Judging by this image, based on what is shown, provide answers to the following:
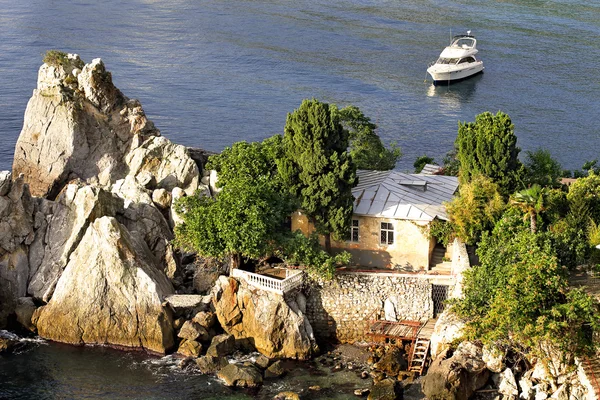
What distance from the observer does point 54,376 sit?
4972cm

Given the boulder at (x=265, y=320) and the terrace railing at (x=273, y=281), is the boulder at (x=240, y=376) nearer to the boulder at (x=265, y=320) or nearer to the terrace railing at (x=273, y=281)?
the boulder at (x=265, y=320)

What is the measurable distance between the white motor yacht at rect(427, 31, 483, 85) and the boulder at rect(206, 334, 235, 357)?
69305 millimetres

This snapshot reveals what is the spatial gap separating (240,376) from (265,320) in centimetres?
439

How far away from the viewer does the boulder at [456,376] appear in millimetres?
45594

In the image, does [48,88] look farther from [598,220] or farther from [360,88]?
[360,88]

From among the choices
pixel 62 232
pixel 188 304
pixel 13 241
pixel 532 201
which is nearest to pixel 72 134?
pixel 62 232

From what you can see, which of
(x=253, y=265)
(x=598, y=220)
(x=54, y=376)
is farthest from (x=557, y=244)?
(x=54, y=376)

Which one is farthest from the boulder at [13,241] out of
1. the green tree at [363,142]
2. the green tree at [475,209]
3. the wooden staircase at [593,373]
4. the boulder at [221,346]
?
the wooden staircase at [593,373]

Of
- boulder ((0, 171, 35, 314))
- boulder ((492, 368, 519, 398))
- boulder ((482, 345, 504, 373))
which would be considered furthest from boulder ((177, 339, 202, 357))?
boulder ((492, 368, 519, 398))

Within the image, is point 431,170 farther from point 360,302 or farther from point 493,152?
point 360,302

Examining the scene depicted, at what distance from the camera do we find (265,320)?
52.0 meters

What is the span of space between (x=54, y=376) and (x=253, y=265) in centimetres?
1315

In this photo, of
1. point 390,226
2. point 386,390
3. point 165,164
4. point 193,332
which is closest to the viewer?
point 386,390

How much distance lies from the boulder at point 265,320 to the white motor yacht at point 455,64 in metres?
67.1
